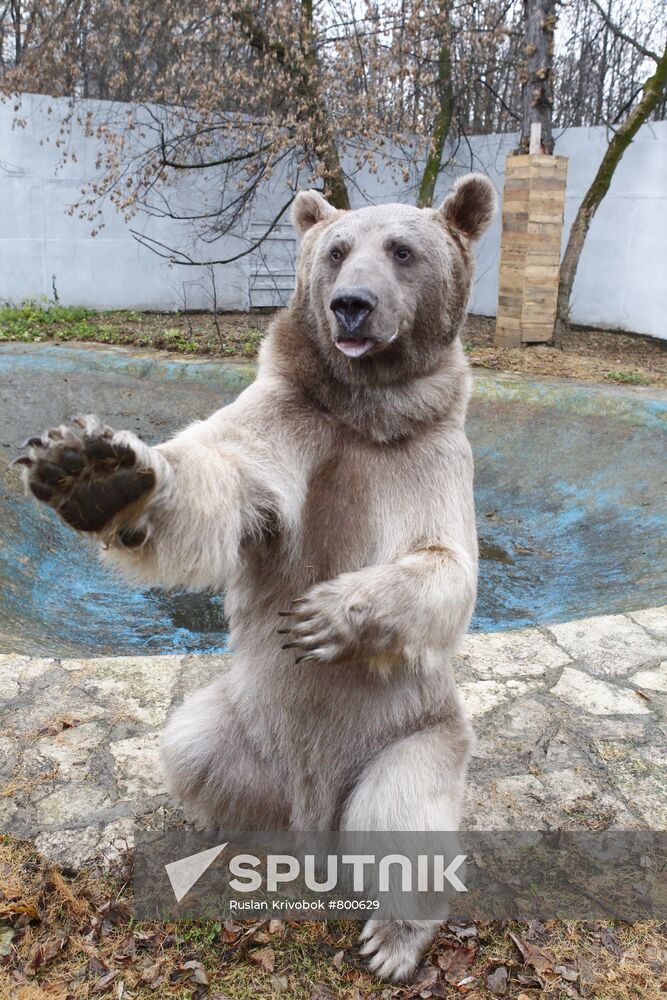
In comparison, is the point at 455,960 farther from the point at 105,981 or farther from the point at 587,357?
the point at 587,357

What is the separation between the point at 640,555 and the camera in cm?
558

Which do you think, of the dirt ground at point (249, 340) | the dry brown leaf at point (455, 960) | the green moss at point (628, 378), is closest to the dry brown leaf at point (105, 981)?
the dry brown leaf at point (455, 960)

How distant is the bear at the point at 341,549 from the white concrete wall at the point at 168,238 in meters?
10.0

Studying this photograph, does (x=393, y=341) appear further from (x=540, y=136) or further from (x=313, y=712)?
(x=540, y=136)

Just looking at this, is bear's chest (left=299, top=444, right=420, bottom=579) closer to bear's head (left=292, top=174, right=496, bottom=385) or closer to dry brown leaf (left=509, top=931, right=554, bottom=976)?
bear's head (left=292, top=174, right=496, bottom=385)

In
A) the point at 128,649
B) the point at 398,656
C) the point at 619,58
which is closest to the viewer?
the point at 398,656

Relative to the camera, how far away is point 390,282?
2250 millimetres

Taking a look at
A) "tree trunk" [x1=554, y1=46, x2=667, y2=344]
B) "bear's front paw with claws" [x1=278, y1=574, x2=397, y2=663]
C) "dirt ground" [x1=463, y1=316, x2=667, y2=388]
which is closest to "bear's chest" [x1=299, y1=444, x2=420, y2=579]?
"bear's front paw with claws" [x1=278, y1=574, x2=397, y2=663]

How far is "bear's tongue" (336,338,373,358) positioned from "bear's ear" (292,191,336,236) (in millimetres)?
705

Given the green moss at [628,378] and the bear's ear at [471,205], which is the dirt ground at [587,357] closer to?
the green moss at [628,378]

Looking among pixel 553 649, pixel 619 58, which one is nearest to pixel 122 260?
pixel 619 58

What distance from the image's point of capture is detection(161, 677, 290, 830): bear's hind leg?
7.83 ft

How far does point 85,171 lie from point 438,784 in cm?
1195

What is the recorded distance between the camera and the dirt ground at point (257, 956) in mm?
2115
